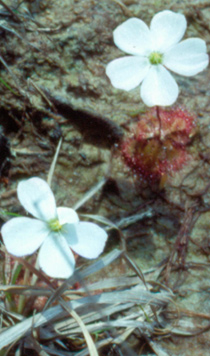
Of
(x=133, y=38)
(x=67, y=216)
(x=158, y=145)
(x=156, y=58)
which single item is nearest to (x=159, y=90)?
(x=156, y=58)

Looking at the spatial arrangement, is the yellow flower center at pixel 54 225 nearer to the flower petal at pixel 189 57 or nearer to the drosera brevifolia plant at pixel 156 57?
the drosera brevifolia plant at pixel 156 57

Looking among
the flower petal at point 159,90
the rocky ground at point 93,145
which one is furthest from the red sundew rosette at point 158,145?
the flower petal at point 159,90

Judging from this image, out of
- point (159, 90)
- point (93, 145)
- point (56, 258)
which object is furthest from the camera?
point (93, 145)

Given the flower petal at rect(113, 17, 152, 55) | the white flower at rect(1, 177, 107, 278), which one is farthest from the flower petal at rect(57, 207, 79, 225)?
the flower petal at rect(113, 17, 152, 55)

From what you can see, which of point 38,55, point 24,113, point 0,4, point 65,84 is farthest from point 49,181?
Result: point 0,4

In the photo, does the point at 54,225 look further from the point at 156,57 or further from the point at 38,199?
the point at 156,57

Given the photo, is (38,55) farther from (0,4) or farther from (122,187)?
(122,187)
